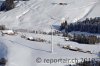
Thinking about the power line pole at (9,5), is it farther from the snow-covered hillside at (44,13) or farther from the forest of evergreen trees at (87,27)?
the forest of evergreen trees at (87,27)

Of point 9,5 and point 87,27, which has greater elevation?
point 9,5

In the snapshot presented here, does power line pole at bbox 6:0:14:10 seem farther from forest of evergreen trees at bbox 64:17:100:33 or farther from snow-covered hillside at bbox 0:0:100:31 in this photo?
forest of evergreen trees at bbox 64:17:100:33

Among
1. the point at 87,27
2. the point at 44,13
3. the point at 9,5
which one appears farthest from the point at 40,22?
the point at 9,5

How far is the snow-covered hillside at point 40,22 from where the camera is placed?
12.2 m

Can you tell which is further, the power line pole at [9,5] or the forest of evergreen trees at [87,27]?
the power line pole at [9,5]

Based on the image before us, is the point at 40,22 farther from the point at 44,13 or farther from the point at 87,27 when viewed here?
the point at 87,27

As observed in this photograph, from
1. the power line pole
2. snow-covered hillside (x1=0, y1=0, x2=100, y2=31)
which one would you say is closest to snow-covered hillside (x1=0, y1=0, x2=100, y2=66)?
snow-covered hillside (x1=0, y1=0, x2=100, y2=31)

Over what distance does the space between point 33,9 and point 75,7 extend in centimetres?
418

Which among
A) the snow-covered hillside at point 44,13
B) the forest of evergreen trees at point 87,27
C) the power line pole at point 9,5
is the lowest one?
the forest of evergreen trees at point 87,27

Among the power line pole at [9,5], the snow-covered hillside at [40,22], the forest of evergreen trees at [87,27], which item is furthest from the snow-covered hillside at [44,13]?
the forest of evergreen trees at [87,27]

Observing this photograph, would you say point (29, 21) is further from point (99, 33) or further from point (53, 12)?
point (99, 33)

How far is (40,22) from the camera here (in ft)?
99.0

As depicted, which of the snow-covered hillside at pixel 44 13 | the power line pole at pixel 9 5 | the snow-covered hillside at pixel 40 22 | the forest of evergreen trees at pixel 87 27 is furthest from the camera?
the power line pole at pixel 9 5

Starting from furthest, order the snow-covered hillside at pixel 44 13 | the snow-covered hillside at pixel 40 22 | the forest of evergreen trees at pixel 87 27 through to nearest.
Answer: the snow-covered hillside at pixel 44 13 → the forest of evergreen trees at pixel 87 27 → the snow-covered hillside at pixel 40 22
